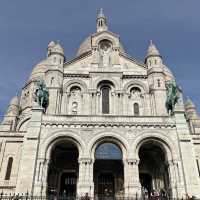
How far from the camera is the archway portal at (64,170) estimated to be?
24.9m

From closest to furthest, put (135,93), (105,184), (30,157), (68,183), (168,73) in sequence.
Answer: (30,157), (105,184), (68,183), (135,93), (168,73)

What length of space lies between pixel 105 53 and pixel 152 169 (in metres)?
15.0

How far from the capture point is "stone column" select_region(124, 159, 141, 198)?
20.4m

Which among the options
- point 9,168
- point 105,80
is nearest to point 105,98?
point 105,80

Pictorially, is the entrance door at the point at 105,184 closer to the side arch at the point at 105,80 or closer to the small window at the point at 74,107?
the small window at the point at 74,107

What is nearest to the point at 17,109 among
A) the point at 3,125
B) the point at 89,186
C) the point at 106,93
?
the point at 3,125

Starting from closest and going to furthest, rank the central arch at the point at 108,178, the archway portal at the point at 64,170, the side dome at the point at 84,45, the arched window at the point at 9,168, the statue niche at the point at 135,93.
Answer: the central arch at the point at 108,178
the archway portal at the point at 64,170
the arched window at the point at 9,168
the statue niche at the point at 135,93
the side dome at the point at 84,45

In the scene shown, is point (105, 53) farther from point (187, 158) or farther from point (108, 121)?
point (187, 158)

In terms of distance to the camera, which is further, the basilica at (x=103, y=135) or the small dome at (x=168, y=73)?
the small dome at (x=168, y=73)

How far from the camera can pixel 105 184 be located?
25141mm

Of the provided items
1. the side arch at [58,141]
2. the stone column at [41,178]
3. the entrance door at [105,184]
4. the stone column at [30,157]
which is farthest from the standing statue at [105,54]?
the stone column at [41,178]

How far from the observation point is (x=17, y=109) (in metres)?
40.2

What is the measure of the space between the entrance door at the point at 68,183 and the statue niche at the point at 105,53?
13.1m

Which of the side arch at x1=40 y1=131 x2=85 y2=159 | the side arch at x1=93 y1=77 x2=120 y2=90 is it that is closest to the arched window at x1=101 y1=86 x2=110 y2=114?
the side arch at x1=93 y1=77 x2=120 y2=90
